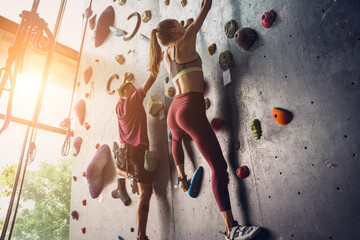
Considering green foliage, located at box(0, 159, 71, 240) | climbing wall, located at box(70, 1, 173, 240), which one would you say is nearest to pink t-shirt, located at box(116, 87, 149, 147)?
climbing wall, located at box(70, 1, 173, 240)

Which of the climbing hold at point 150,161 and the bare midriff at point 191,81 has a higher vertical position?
the bare midriff at point 191,81

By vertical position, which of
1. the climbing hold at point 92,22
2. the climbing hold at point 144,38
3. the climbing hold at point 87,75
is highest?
the climbing hold at point 92,22

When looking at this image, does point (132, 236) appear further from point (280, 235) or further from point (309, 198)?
point (309, 198)

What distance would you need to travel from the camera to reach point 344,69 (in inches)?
51.5

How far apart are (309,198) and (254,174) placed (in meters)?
0.39

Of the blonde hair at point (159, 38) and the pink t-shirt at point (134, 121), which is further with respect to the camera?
the pink t-shirt at point (134, 121)

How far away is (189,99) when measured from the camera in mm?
1875

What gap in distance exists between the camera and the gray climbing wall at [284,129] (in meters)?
1.27

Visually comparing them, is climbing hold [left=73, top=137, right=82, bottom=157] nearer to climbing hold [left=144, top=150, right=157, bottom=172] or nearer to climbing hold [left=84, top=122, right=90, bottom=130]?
climbing hold [left=84, top=122, right=90, bottom=130]

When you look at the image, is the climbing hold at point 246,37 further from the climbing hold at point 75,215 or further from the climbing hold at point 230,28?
the climbing hold at point 75,215

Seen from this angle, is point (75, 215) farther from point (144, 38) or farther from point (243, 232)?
point (243, 232)

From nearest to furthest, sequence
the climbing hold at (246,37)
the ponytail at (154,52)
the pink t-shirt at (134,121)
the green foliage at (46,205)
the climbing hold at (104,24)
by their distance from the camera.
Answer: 1. the climbing hold at (246,37)
2. the ponytail at (154,52)
3. the pink t-shirt at (134,121)
4. the climbing hold at (104,24)
5. the green foliage at (46,205)

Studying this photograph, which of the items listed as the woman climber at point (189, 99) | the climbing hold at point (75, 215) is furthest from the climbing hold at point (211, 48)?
the climbing hold at point (75, 215)

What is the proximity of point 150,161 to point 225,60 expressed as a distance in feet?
3.96
